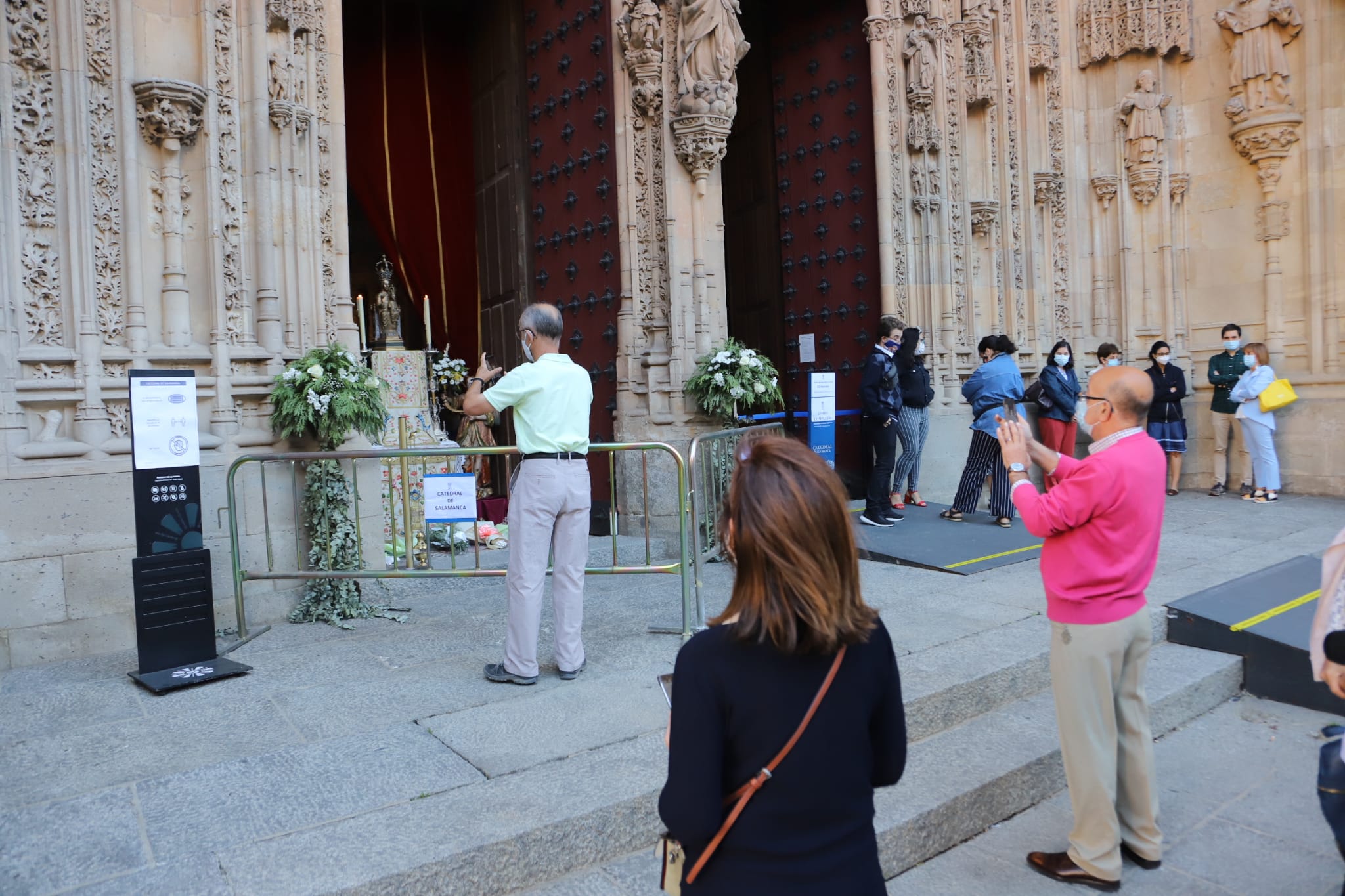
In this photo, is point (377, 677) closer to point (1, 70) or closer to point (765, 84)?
point (1, 70)

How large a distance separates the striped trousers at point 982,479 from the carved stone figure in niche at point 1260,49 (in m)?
6.53

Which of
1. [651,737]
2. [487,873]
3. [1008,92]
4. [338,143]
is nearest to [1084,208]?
[1008,92]

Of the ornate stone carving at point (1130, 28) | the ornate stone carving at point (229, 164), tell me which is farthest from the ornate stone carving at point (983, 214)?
the ornate stone carving at point (229, 164)

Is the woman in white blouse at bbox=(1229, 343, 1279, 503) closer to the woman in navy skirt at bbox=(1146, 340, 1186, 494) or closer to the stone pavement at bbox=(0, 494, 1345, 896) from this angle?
the woman in navy skirt at bbox=(1146, 340, 1186, 494)

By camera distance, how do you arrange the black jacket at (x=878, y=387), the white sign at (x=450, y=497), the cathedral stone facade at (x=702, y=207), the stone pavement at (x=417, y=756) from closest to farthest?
the stone pavement at (x=417, y=756)
the white sign at (x=450, y=497)
the cathedral stone facade at (x=702, y=207)
the black jacket at (x=878, y=387)

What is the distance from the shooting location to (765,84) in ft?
39.1

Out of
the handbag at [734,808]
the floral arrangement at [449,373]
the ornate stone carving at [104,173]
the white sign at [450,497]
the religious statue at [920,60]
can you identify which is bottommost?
the handbag at [734,808]

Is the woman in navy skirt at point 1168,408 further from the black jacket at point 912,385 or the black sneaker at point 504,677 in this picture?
the black sneaker at point 504,677

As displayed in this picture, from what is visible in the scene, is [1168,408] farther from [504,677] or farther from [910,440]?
[504,677]

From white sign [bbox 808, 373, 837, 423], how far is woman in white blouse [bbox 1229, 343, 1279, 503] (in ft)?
19.1

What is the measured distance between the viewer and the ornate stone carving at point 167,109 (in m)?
5.79

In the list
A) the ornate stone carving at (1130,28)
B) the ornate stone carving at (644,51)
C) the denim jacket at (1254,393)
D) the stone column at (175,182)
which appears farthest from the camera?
the ornate stone carving at (1130,28)

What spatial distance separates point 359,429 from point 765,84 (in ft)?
26.2

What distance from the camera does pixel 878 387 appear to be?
29.2 ft
